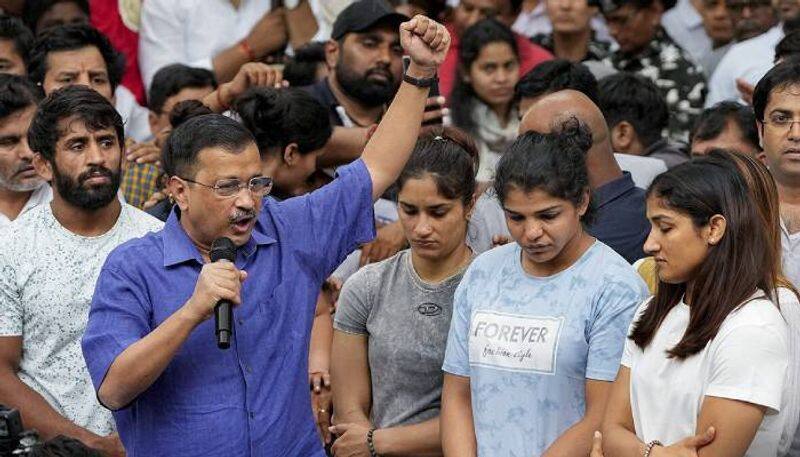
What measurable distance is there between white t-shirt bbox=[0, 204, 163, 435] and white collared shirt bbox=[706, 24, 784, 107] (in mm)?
4287

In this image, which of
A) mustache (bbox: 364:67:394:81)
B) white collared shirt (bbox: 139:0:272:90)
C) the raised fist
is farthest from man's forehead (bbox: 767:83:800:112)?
white collared shirt (bbox: 139:0:272:90)

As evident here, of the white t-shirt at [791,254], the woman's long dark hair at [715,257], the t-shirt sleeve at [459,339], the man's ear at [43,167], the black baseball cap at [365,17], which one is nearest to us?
the woman's long dark hair at [715,257]

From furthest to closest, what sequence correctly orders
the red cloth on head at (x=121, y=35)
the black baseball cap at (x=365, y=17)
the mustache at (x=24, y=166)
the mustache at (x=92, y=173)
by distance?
the red cloth on head at (x=121, y=35) < the black baseball cap at (x=365, y=17) < the mustache at (x=24, y=166) < the mustache at (x=92, y=173)

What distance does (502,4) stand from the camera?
9531mm

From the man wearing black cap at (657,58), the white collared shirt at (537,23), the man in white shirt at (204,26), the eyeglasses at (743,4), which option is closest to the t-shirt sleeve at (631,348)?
the man wearing black cap at (657,58)

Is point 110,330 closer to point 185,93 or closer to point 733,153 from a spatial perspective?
point 733,153

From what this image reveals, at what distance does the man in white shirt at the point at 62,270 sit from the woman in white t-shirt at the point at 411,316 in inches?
34.0

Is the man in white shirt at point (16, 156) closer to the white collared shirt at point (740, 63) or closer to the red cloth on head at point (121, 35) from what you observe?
the red cloth on head at point (121, 35)

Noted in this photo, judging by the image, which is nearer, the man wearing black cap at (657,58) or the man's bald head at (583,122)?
the man's bald head at (583,122)

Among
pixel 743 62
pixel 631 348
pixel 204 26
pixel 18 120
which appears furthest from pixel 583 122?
pixel 204 26

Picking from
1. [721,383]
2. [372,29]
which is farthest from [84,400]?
[372,29]

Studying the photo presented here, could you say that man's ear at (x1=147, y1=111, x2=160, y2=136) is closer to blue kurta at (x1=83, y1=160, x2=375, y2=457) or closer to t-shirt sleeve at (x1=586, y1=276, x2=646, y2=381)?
blue kurta at (x1=83, y1=160, x2=375, y2=457)

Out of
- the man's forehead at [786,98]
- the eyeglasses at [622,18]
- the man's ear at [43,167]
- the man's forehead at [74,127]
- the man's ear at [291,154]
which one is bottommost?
the man's ear at [291,154]

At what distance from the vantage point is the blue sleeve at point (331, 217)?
15.7ft
